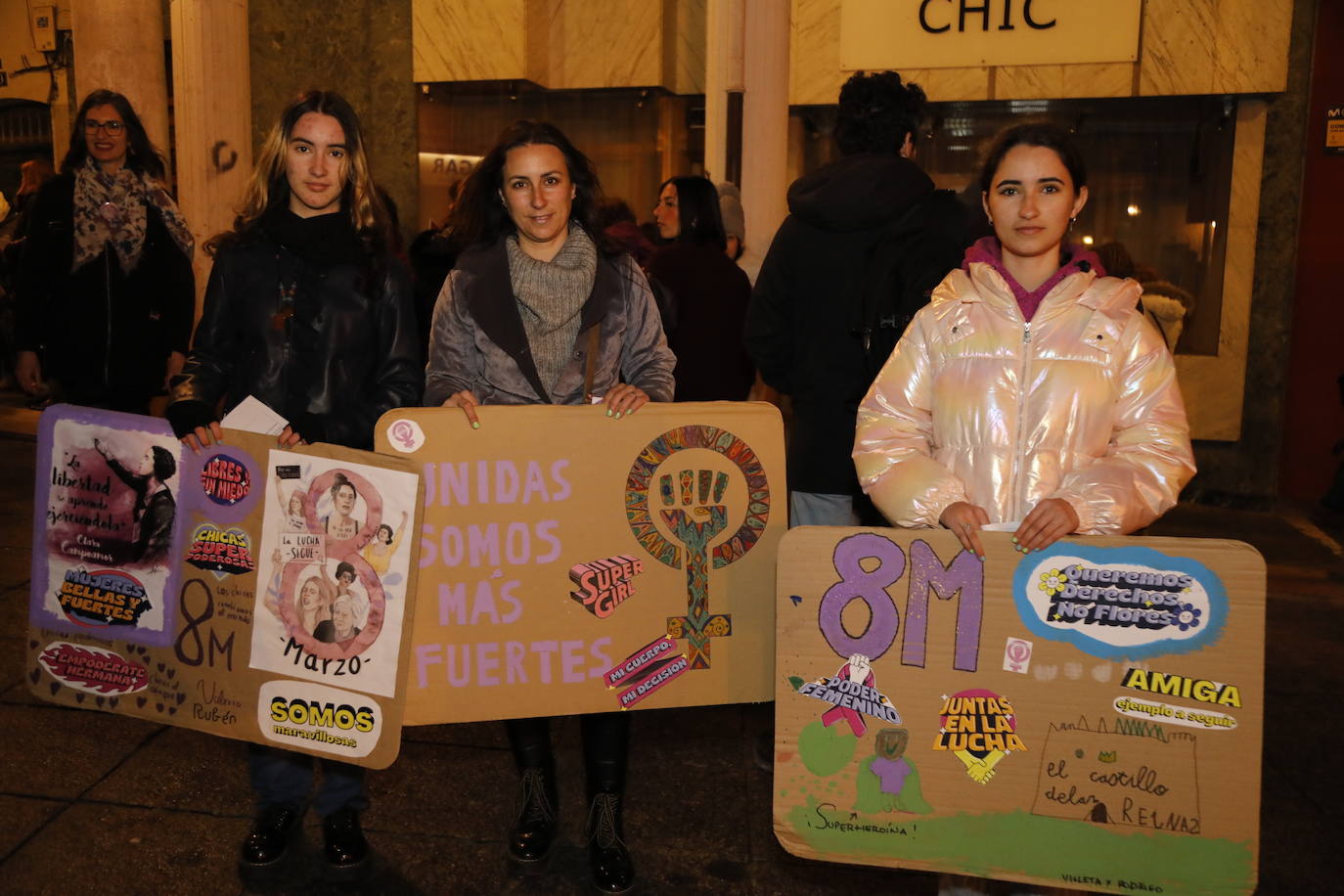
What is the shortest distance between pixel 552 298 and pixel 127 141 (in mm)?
2820

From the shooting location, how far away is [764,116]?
316 inches

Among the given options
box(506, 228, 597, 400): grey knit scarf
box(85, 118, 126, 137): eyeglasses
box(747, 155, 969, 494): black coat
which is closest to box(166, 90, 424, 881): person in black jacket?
box(506, 228, 597, 400): grey knit scarf

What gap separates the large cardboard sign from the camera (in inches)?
92.6

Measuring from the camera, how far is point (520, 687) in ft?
9.82

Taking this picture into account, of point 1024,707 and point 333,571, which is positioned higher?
point 333,571

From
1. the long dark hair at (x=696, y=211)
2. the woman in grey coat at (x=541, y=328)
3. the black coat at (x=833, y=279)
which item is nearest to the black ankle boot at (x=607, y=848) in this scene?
the woman in grey coat at (x=541, y=328)

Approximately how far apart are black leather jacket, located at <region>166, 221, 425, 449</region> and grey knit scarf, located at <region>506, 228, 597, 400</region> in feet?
1.23

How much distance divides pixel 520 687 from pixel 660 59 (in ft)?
26.6

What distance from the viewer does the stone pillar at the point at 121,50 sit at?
7.84 m

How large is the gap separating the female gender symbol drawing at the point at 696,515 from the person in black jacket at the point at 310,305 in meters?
0.75

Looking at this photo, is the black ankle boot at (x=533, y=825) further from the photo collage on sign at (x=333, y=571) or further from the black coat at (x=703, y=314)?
the black coat at (x=703, y=314)

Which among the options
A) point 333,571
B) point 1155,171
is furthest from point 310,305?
point 1155,171

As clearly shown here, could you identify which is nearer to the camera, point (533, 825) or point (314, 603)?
point (314, 603)

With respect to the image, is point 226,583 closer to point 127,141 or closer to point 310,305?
point 310,305
